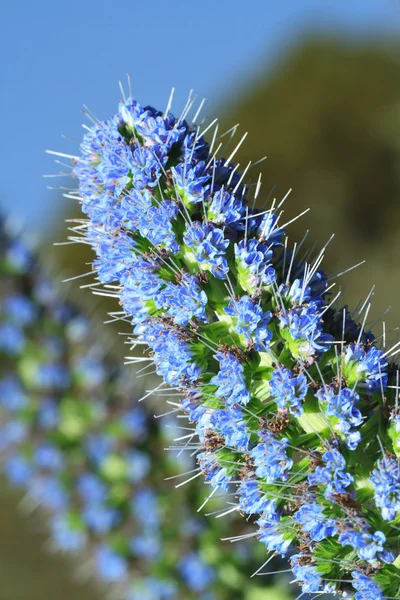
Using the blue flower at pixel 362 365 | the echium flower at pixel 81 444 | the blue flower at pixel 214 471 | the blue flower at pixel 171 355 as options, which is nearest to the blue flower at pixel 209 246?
the blue flower at pixel 171 355

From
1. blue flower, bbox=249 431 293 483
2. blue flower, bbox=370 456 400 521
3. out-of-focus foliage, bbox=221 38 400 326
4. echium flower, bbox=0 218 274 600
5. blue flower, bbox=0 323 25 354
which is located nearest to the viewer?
blue flower, bbox=370 456 400 521

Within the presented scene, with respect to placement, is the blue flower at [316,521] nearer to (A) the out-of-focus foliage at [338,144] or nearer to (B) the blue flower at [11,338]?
(B) the blue flower at [11,338]

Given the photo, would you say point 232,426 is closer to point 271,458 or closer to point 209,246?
point 271,458

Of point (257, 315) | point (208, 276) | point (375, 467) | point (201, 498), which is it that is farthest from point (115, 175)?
point (201, 498)

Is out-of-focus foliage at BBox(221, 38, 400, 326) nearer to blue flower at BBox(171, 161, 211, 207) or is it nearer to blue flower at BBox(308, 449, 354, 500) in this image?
blue flower at BBox(171, 161, 211, 207)

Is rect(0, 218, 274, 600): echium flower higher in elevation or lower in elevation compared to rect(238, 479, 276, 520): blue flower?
lower

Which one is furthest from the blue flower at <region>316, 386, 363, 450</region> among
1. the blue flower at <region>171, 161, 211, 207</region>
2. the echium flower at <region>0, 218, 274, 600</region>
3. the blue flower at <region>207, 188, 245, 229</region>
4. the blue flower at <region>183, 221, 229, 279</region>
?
the echium flower at <region>0, 218, 274, 600</region>
